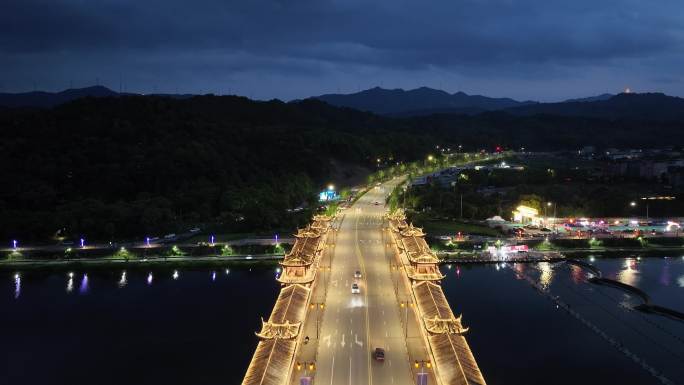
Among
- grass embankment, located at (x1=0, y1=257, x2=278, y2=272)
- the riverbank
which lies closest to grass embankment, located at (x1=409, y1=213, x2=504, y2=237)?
the riverbank

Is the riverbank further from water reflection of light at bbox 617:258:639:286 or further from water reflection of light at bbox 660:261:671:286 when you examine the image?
water reflection of light at bbox 660:261:671:286

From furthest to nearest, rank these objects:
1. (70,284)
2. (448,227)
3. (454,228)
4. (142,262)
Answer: (448,227)
(454,228)
(142,262)
(70,284)

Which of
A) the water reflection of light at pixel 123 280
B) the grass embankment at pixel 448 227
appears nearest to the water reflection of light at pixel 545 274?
the grass embankment at pixel 448 227

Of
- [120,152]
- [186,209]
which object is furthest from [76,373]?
[120,152]

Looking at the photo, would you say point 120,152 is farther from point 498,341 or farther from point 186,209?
point 498,341

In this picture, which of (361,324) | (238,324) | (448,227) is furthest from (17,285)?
(448,227)

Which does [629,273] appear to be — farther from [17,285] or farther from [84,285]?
[17,285]

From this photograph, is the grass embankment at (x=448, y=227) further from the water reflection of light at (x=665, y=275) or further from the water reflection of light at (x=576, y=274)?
the water reflection of light at (x=665, y=275)
